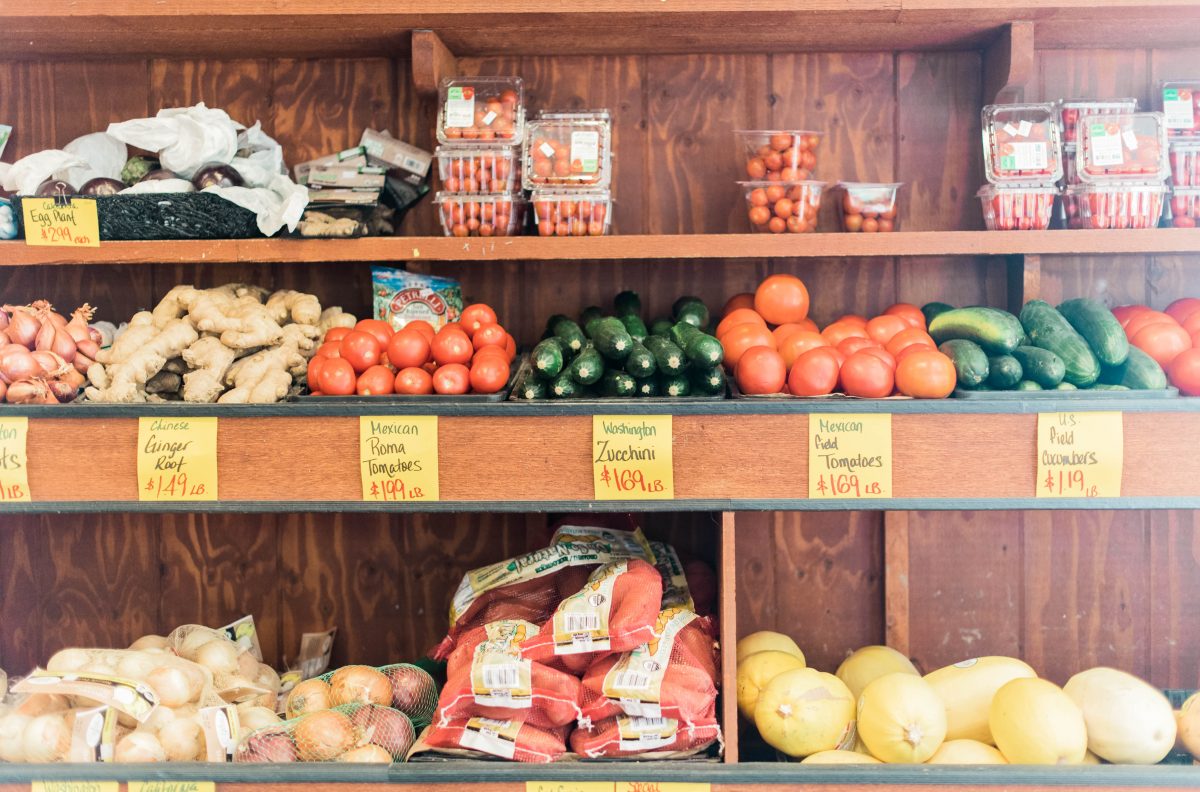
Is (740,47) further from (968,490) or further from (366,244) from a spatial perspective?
(968,490)

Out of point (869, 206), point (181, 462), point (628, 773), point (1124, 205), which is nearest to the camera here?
point (628, 773)

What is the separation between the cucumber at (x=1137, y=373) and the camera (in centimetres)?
167

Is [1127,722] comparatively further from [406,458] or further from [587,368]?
[406,458]

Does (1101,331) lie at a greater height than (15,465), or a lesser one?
greater

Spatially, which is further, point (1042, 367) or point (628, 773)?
point (1042, 367)

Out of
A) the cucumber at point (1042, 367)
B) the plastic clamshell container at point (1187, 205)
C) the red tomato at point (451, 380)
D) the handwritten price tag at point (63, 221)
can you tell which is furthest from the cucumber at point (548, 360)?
the plastic clamshell container at point (1187, 205)

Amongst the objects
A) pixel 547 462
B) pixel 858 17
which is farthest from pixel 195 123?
pixel 858 17

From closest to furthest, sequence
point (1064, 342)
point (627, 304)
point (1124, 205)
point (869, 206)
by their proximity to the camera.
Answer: point (1064, 342) → point (1124, 205) → point (869, 206) → point (627, 304)

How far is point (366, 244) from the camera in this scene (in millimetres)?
1884

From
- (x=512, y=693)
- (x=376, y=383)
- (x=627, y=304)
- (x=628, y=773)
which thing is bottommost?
(x=628, y=773)

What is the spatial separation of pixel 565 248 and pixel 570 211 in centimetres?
8

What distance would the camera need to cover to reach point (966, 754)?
155 cm

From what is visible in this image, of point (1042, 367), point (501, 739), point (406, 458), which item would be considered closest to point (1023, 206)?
point (1042, 367)

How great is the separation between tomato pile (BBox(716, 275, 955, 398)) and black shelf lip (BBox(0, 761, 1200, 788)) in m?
0.61
